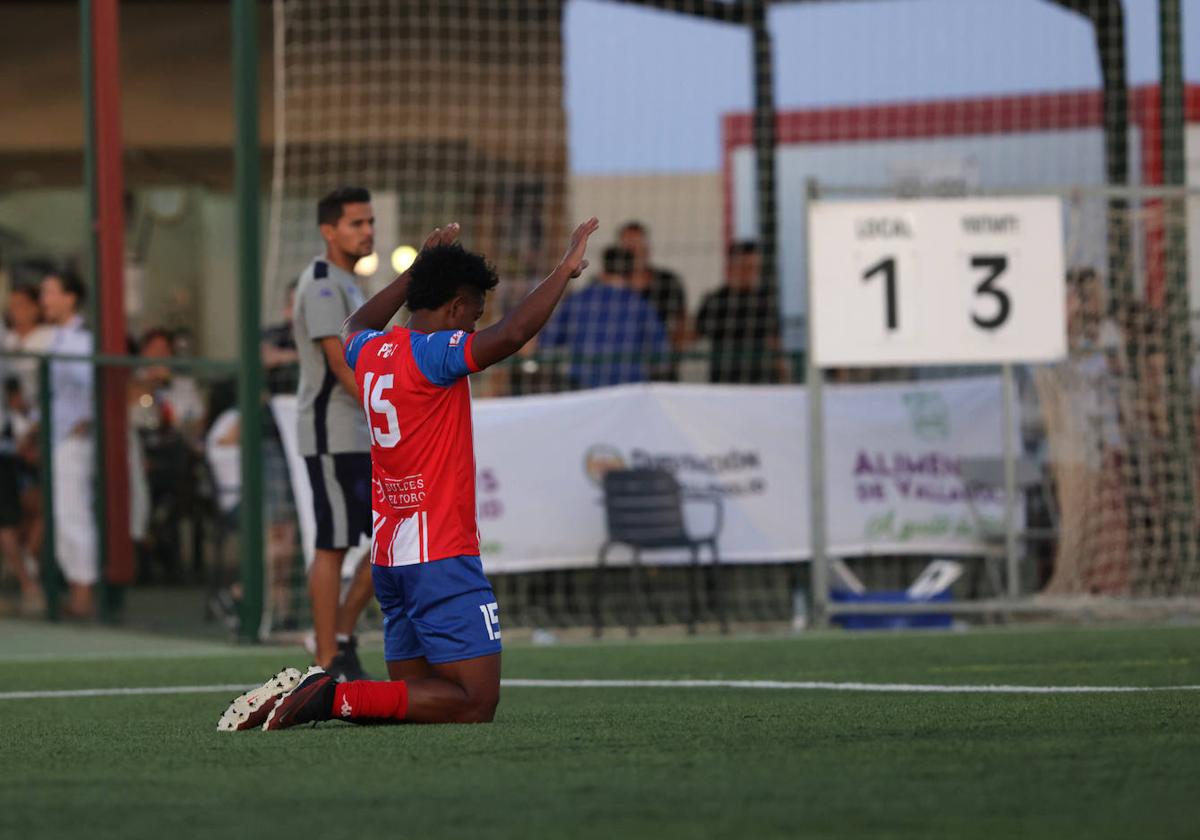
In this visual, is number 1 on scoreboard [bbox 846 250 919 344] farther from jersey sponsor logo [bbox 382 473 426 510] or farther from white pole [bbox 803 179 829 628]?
jersey sponsor logo [bbox 382 473 426 510]

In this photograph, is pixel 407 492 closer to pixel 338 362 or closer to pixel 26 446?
pixel 338 362

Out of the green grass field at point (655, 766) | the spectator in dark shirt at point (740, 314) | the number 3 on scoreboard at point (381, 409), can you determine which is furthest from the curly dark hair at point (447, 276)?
the spectator in dark shirt at point (740, 314)

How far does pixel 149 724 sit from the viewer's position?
20.9 ft

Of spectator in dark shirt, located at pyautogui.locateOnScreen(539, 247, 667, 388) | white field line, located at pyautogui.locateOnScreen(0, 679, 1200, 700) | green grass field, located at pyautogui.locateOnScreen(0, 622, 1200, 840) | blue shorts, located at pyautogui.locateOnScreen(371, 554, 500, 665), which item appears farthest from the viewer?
spectator in dark shirt, located at pyautogui.locateOnScreen(539, 247, 667, 388)

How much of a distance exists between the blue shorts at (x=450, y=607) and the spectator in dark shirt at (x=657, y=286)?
6.93m

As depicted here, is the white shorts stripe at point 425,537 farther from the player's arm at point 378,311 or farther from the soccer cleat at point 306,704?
the player's arm at point 378,311

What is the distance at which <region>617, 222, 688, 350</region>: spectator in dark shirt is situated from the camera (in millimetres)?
12664

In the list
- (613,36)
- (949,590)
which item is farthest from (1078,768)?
(613,36)

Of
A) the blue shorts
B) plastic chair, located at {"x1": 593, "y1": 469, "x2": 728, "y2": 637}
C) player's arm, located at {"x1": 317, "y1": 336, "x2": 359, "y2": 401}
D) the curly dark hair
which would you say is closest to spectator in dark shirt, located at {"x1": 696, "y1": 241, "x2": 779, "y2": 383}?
plastic chair, located at {"x1": 593, "y1": 469, "x2": 728, "y2": 637}

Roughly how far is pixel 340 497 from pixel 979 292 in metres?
4.43

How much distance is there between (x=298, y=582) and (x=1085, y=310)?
4.97 meters

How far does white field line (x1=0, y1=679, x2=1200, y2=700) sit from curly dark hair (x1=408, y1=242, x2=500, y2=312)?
230cm

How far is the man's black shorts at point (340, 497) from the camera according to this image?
797 cm

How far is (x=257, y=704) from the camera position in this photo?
5754 millimetres
